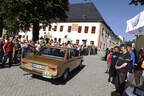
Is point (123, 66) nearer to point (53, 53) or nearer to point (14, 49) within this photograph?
point (53, 53)

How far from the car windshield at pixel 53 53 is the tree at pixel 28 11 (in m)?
11.0

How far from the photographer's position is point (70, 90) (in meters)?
5.18

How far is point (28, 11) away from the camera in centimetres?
1656

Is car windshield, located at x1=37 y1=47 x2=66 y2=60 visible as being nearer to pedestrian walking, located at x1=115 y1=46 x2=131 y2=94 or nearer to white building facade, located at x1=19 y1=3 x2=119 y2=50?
pedestrian walking, located at x1=115 y1=46 x2=131 y2=94

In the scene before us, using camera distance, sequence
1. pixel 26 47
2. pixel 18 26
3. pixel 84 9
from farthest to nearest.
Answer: pixel 84 9 → pixel 18 26 → pixel 26 47

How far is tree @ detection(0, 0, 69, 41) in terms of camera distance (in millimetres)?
16250

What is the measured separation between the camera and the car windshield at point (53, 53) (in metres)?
6.32

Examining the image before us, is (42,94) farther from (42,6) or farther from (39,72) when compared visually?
(42,6)

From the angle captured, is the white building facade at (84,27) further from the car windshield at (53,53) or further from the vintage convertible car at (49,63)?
the vintage convertible car at (49,63)

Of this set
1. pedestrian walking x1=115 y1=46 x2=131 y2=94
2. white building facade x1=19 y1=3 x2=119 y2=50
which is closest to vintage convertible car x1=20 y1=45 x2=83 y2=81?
pedestrian walking x1=115 y1=46 x2=131 y2=94

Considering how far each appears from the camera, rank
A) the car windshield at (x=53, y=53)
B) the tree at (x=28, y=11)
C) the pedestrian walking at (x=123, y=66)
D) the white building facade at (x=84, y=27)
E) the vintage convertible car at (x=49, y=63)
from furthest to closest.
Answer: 1. the white building facade at (x=84, y=27)
2. the tree at (x=28, y=11)
3. the car windshield at (x=53, y=53)
4. the vintage convertible car at (x=49, y=63)
5. the pedestrian walking at (x=123, y=66)

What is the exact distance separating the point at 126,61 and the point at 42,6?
15087mm

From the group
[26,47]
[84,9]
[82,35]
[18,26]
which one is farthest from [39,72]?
[84,9]

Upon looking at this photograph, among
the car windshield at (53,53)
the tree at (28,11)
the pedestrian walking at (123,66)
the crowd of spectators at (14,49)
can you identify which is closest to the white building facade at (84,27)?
the tree at (28,11)
